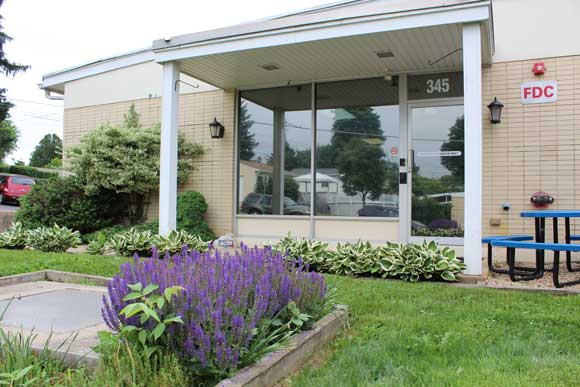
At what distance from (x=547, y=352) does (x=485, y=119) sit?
17.0 ft

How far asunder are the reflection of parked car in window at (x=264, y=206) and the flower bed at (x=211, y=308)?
546 cm

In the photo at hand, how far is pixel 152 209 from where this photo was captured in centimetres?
1020

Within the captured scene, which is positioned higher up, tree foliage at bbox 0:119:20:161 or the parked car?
tree foliage at bbox 0:119:20:161

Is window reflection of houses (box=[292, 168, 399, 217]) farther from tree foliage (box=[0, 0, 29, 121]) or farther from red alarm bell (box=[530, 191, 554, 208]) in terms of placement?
tree foliage (box=[0, 0, 29, 121])

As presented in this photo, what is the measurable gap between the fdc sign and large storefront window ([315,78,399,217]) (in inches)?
77.2

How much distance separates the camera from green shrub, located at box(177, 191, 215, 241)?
28.7ft

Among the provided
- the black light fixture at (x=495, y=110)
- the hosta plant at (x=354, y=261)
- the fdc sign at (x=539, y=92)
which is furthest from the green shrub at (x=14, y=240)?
the fdc sign at (x=539, y=92)

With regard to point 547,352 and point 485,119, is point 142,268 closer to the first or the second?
point 547,352

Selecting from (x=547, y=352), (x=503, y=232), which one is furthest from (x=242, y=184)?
(x=547, y=352)

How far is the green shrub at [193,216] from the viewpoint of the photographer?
Answer: 28.7 feet

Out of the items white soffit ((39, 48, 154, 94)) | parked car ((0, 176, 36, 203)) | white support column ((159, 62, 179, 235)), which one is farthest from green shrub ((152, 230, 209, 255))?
parked car ((0, 176, 36, 203))

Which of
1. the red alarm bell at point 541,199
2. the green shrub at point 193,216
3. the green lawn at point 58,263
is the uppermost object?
the red alarm bell at point 541,199

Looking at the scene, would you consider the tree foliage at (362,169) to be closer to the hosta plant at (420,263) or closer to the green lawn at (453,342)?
the hosta plant at (420,263)

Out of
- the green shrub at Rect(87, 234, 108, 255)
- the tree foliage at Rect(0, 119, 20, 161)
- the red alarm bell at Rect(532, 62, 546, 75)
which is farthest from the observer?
the tree foliage at Rect(0, 119, 20, 161)
